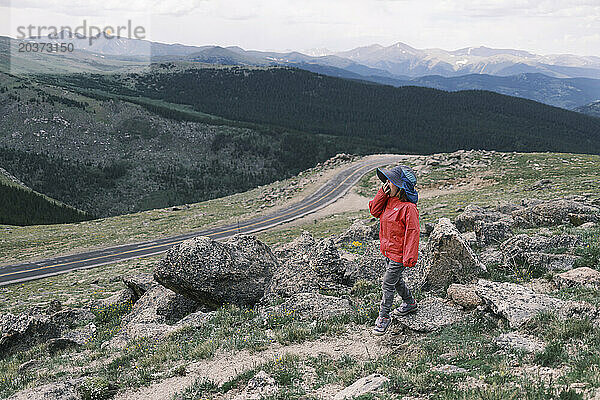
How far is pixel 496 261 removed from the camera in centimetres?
1104

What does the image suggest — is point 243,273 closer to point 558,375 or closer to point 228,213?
point 558,375

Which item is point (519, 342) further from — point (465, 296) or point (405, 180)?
point (405, 180)

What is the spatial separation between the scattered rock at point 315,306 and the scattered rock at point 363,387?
3.34 metres

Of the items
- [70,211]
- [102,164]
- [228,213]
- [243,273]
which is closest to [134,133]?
[102,164]

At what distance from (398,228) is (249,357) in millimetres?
4235

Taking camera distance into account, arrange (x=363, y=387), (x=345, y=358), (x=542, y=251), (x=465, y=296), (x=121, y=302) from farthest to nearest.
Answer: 1. (x=121, y=302)
2. (x=542, y=251)
3. (x=465, y=296)
4. (x=345, y=358)
5. (x=363, y=387)

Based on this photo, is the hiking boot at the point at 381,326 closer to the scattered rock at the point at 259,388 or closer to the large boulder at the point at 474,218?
the scattered rock at the point at 259,388

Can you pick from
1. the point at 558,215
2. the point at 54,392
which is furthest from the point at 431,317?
the point at 558,215

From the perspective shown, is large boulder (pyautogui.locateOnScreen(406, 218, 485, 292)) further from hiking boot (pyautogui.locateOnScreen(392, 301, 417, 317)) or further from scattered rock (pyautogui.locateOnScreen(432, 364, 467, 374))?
scattered rock (pyautogui.locateOnScreen(432, 364, 467, 374))

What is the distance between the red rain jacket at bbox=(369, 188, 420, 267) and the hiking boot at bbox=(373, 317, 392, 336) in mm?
1401

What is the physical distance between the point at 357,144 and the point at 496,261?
476 ft

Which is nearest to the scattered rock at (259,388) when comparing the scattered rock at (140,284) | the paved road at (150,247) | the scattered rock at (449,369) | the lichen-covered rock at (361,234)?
the scattered rock at (449,369)

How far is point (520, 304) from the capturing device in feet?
23.9

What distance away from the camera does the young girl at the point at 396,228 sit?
293 inches
